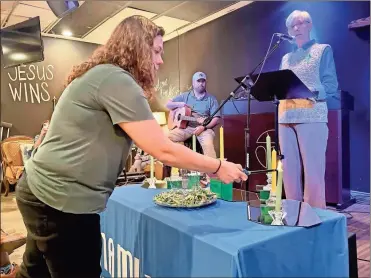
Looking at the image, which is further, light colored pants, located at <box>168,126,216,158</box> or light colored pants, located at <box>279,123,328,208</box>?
light colored pants, located at <box>168,126,216,158</box>

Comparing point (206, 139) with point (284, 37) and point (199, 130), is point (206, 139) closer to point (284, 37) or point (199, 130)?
point (199, 130)

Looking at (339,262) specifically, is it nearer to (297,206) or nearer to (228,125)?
(297,206)

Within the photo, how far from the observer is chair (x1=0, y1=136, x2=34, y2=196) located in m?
2.21

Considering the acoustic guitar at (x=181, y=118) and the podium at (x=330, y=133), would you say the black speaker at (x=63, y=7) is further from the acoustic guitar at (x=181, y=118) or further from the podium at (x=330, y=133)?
the podium at (x=330, y=133)

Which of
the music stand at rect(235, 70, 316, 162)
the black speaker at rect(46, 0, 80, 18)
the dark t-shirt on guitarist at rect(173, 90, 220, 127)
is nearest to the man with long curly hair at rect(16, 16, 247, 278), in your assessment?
the music stand at rect(235, 70, 316, 162)

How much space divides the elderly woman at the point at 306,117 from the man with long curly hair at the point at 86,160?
48.8 inches

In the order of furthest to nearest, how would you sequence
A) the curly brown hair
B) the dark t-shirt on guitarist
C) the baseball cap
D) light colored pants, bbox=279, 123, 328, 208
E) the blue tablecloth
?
the baseball cap < the dark t-shirt on guitarist < light colored pants, bbox=279, 123, 328, 208 < the curly brown hair < the blue tablecloth

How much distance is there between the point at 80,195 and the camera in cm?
87

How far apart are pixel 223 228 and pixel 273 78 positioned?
3.29ft

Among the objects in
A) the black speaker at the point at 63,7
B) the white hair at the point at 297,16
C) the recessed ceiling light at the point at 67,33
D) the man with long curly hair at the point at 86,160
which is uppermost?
the black speaker at the point at 63,7

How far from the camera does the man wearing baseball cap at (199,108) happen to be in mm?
2283

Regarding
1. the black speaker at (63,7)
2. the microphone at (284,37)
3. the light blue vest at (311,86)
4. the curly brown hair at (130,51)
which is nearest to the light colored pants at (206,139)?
the light blue vest at (311,86)

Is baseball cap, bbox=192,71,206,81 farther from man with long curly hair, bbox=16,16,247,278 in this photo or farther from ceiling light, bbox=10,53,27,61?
→ man with long curly hair, bbox=16,16,247,278

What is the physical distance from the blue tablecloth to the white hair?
1503mm
